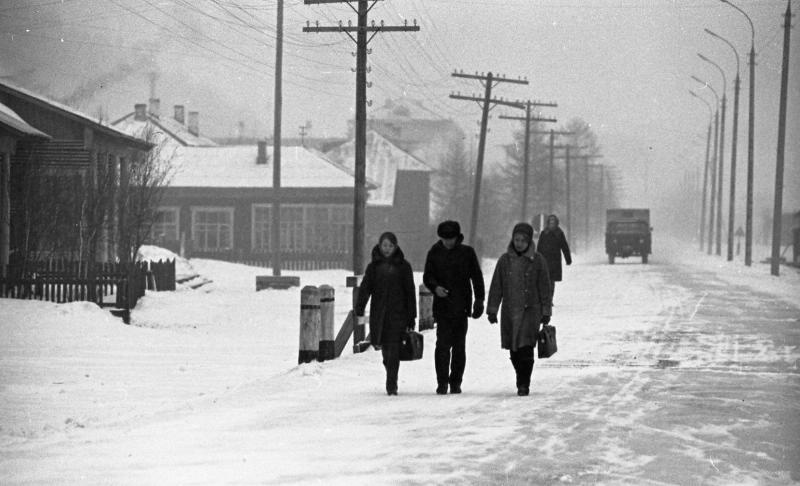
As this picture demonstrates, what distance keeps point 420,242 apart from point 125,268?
1304 inches

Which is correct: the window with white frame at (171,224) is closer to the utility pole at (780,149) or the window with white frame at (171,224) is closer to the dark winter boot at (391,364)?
the utility pole at (780,149)

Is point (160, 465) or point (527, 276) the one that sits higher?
point (527, 276)

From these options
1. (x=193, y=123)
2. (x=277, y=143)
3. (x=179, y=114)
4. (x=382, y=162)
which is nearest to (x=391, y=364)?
(x=277, y=143)

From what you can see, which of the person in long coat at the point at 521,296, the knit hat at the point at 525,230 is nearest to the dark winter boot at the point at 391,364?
the person in long coat at the point at 521,296

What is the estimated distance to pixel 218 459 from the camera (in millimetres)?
7816

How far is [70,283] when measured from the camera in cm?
2288

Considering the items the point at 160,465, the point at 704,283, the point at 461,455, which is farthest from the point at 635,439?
the point at 704,283

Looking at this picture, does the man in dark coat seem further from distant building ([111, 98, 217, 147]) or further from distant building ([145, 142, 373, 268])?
distant building ([111, 98, 217, 147])

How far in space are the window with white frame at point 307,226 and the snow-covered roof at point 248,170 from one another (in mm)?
1192

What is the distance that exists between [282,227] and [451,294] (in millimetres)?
45423

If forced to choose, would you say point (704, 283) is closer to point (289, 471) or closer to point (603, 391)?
point (603, 391)

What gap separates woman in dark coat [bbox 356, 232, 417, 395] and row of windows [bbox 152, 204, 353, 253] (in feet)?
141

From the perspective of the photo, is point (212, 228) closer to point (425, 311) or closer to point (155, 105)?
point (155, 105)

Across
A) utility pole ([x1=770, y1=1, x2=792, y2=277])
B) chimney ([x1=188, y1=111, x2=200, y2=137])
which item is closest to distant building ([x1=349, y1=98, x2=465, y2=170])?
chimney ([x1=188, y1=111, x2=200, y2=137])
